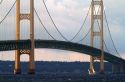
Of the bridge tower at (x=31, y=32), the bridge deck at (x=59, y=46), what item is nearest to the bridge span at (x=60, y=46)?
the bridge deck at (x=59, y=46)

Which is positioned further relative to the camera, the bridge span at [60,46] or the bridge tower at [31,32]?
the bridge span at [60,46]

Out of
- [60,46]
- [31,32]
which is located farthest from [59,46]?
[31,32]

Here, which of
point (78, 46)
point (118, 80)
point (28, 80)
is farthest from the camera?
point (78, 46)

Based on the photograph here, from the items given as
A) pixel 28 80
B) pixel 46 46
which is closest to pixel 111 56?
pixel 46 46

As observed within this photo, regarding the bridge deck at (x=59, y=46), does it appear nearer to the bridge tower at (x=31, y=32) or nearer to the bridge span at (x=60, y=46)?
the bridge span at (x=60, y=46)

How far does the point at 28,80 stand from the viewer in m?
73.9

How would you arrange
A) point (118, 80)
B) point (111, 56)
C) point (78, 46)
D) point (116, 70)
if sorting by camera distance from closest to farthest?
point (118, 80), point (78, 46), point (111, 56), point (116, 70)

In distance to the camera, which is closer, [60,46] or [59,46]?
[59,46]

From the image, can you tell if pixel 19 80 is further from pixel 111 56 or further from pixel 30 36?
pixel 111 56

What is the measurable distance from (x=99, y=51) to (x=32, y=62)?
895 inches

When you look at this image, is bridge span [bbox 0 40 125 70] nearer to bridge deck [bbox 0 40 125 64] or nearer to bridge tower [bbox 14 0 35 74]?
bridge deck [bbox 0 40 125 64]

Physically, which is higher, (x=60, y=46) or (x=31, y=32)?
(x=31, y=32)

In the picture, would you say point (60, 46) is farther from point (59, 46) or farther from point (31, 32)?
point (31, 32)

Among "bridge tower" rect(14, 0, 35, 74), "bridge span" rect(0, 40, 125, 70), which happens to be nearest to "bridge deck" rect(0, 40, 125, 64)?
"bridge span" rect(0, 40, 125, 70)
